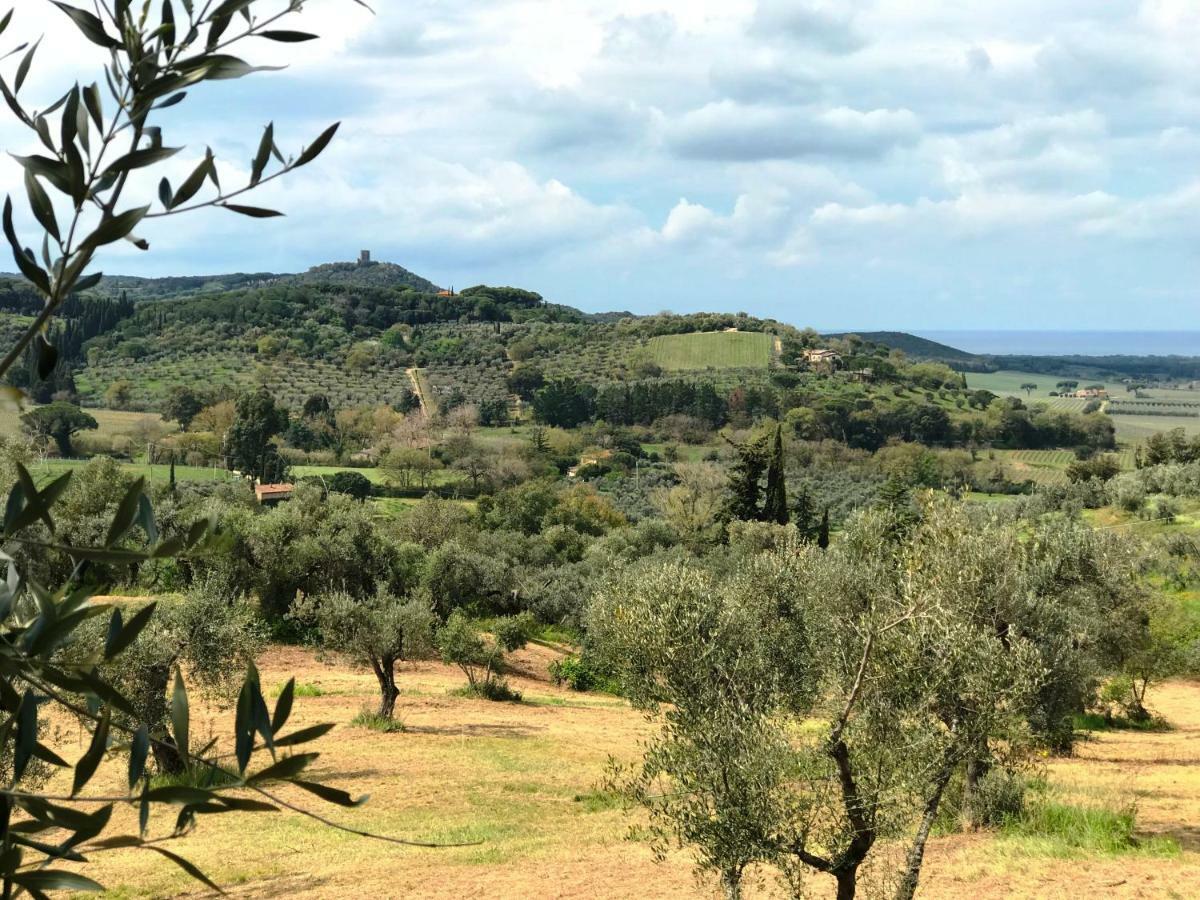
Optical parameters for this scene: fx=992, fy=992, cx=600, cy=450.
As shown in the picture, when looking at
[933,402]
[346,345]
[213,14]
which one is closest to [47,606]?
[213,14]

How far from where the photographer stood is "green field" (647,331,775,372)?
12531cm

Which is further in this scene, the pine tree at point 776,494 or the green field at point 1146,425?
the green field at point 1146,425

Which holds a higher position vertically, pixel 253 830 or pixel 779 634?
pixel 779 634

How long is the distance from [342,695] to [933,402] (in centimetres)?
9968

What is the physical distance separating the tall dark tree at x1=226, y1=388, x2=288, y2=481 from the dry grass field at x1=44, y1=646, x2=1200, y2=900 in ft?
151

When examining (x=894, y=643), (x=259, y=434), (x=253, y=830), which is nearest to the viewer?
(x=894, y=643)

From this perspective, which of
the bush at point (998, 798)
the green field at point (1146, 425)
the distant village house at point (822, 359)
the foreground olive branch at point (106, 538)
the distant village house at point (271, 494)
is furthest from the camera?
the distant village house at point (822, 359)

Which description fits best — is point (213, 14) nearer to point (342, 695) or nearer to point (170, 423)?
point (342, 695)

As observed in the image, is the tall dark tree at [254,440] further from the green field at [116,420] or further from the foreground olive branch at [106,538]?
the foreground olive branch at [106,538]

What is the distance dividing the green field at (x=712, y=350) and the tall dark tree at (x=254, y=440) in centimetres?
6156

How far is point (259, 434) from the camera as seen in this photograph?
230ft

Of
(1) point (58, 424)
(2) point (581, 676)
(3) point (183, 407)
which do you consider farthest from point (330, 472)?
(2) point (581, 676)

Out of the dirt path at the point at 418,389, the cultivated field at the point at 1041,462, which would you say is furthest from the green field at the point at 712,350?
the cultivated field at the point at 1041,462

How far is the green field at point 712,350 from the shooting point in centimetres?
12531
